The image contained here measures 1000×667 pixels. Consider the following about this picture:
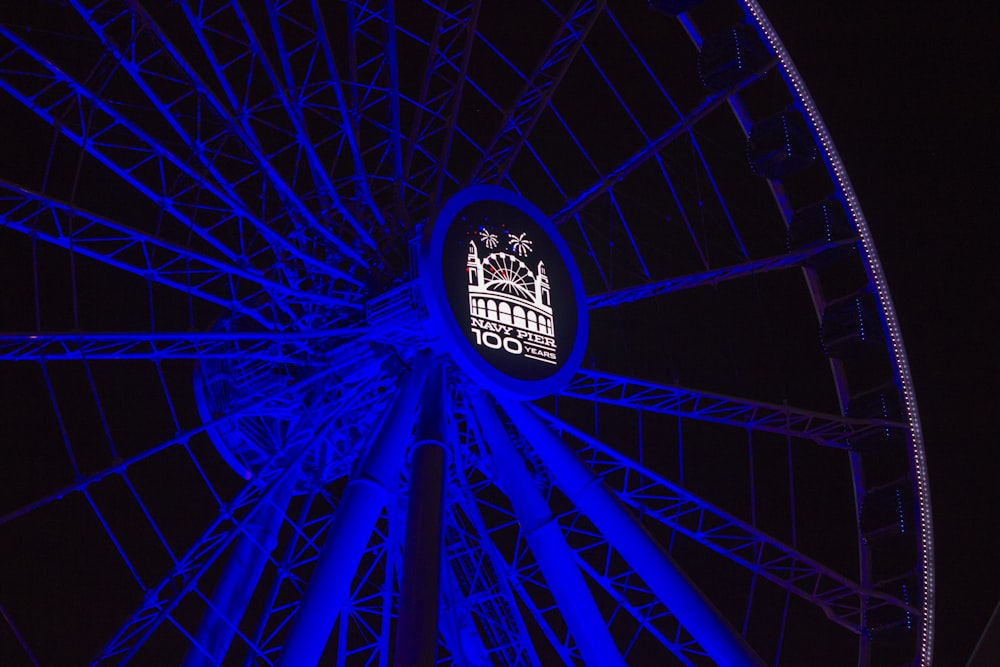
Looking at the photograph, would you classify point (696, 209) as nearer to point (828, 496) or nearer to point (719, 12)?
point (828, 496)

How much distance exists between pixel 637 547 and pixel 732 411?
12.3 ft

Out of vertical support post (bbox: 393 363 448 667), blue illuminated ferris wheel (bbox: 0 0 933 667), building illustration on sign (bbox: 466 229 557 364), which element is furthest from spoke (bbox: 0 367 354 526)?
building illustration on sign (bbox: 466 229 557 364)

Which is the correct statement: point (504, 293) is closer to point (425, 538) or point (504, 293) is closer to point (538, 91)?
point (425, 538)

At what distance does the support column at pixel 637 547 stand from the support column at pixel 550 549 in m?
0.35

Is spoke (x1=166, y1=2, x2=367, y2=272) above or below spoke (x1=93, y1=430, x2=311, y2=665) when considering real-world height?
above

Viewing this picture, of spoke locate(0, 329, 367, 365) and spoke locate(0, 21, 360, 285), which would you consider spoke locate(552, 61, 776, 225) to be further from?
spoke locate(0, 329, 367, 365)

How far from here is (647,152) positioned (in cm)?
1603

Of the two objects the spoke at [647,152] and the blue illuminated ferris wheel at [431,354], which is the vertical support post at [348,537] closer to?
the blue illuminated ferris wheel at [431,354]

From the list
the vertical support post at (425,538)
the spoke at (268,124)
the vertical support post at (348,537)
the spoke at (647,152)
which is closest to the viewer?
the vertical support post at (425,538)

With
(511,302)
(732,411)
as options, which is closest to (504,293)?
(511,302)

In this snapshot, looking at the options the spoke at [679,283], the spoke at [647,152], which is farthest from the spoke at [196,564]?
the spoke at [647,152]

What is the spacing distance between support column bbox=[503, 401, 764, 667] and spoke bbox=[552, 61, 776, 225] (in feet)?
11.3

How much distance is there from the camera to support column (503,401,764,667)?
12281 millimetres

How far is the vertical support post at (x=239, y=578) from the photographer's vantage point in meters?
14.4
